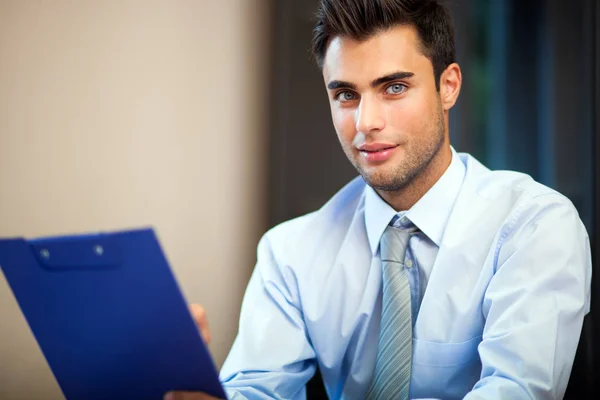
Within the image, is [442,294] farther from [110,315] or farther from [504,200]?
[110,315]

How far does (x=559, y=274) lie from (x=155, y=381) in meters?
0.81

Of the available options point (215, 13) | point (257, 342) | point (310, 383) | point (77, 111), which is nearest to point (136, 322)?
point (257, 342)

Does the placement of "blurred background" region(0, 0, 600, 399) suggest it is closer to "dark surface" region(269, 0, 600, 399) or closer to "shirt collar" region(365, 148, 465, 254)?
"dark surface" region(269, 0, 600, 399)

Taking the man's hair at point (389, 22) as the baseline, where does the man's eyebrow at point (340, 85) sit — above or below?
below

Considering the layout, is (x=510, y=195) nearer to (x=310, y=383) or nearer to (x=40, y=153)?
(x=310, y=383)

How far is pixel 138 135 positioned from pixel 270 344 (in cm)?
94

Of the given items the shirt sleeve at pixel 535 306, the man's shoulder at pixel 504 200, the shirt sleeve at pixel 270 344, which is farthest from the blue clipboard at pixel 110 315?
the man's shoulder at pixel 504 200

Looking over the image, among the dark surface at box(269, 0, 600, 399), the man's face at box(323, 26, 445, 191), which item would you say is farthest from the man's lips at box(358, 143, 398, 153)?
the dark surface at box(269, 0, 600, 399)

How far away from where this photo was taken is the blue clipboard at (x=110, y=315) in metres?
0.86

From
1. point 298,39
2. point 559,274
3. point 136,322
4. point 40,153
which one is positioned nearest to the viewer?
point 136,322

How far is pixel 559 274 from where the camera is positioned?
4.15ft

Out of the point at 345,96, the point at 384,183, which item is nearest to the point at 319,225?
the point at 384,183

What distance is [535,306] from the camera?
124cm

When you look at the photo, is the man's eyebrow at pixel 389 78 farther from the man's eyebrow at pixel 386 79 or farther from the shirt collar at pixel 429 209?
the shirt collar at pixel 429 209
